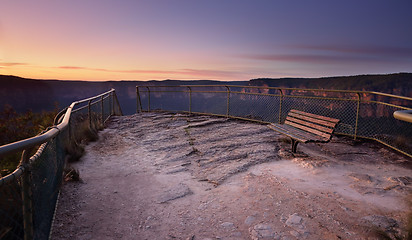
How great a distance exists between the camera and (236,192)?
431 centimetres

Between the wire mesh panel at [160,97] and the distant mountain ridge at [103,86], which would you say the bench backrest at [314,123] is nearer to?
the wire mesh panel at [160,97]

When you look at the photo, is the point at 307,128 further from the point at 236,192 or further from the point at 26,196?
the point at 26,196

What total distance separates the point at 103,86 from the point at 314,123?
3311 inches

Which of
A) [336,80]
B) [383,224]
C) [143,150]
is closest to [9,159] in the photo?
[143,150]

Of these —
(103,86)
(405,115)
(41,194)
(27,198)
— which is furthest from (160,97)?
(405,115)

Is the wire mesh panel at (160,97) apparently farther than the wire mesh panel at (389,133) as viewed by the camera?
Yes

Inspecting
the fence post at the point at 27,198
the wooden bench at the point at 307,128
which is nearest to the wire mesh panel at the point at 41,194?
the fence post at the point at 27,198

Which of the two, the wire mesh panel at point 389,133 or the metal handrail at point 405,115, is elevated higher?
the metal handrail at point 405,115

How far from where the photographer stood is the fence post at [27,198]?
200 centimetres

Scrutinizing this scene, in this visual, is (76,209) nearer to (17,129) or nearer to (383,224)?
(383,224)

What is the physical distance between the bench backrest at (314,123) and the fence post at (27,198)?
17.3ft

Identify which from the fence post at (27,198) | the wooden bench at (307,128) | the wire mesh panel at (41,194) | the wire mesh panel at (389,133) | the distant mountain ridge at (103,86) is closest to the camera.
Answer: the fence post at (27,198)

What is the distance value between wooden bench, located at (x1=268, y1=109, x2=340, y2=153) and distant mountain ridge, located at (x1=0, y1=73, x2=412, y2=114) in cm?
6069

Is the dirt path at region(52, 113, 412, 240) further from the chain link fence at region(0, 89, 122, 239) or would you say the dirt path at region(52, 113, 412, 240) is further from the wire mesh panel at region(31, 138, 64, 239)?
the chain link fence at region(0, 89, 122, 239)
